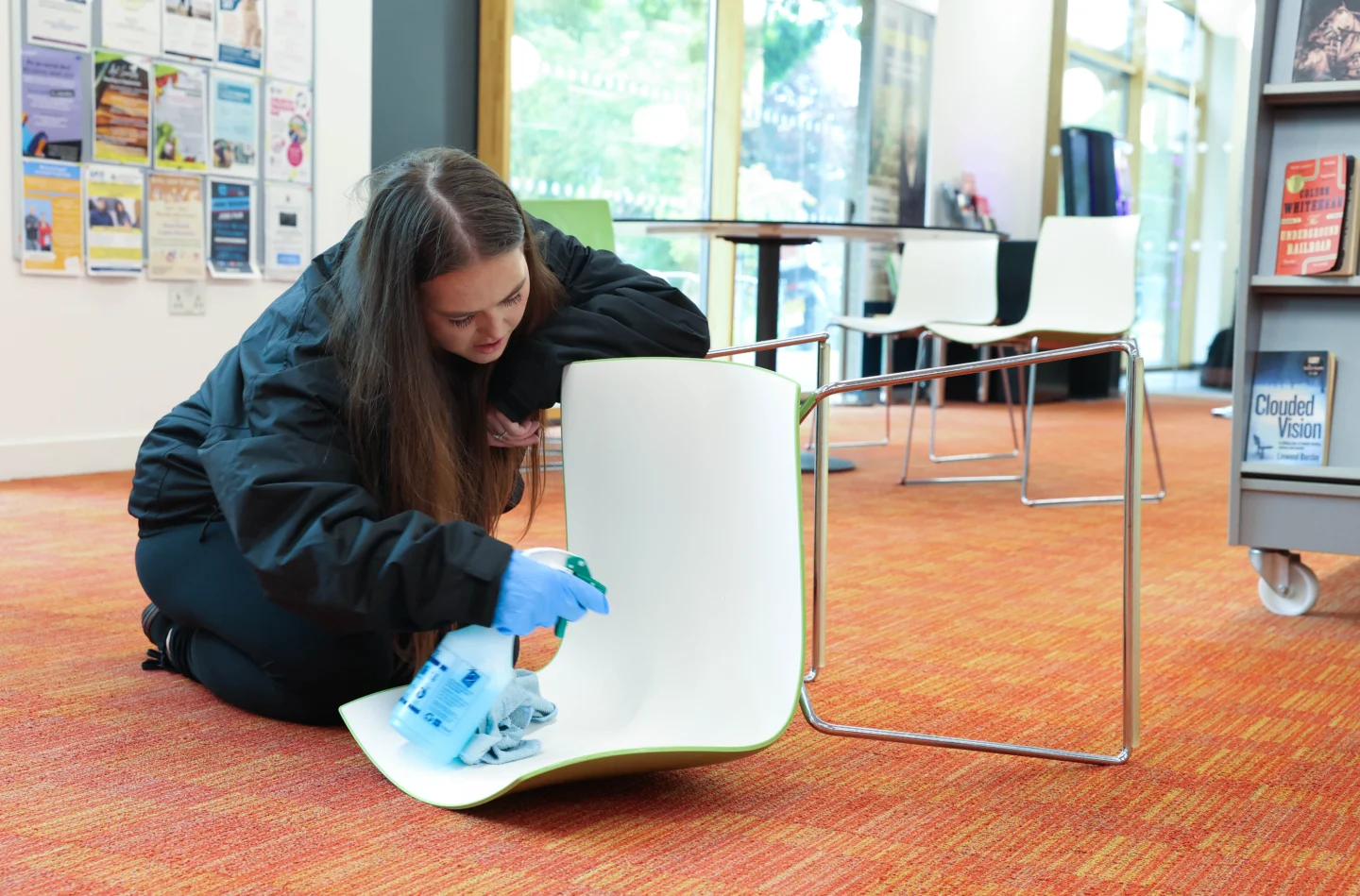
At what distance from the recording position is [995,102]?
7.05 m

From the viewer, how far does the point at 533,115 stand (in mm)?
4938

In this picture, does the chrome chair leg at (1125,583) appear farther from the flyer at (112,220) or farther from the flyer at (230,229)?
the flyer at (230,229)

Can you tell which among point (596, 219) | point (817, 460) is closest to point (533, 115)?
point (596, 219)

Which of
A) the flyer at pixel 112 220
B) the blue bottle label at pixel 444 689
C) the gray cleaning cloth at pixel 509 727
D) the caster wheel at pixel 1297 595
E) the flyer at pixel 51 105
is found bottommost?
the caster wheel at pixel 1297 595

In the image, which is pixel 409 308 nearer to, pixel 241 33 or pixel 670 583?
pixel 670 583

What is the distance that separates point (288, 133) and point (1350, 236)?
2764 mm

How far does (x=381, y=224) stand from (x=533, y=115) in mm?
3782

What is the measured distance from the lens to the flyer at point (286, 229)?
3799 mm

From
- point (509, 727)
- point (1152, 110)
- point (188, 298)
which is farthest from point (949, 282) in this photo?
point (1152, 110)

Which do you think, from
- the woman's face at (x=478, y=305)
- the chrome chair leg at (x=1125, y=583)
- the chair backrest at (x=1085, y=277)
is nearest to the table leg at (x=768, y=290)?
the chair backrest at (x=1085, y=277)

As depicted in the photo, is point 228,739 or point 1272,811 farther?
point 228,739

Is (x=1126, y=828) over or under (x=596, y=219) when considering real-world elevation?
under

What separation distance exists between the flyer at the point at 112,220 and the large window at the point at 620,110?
158 centimetres

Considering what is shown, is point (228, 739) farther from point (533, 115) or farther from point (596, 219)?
point (533, 115)
